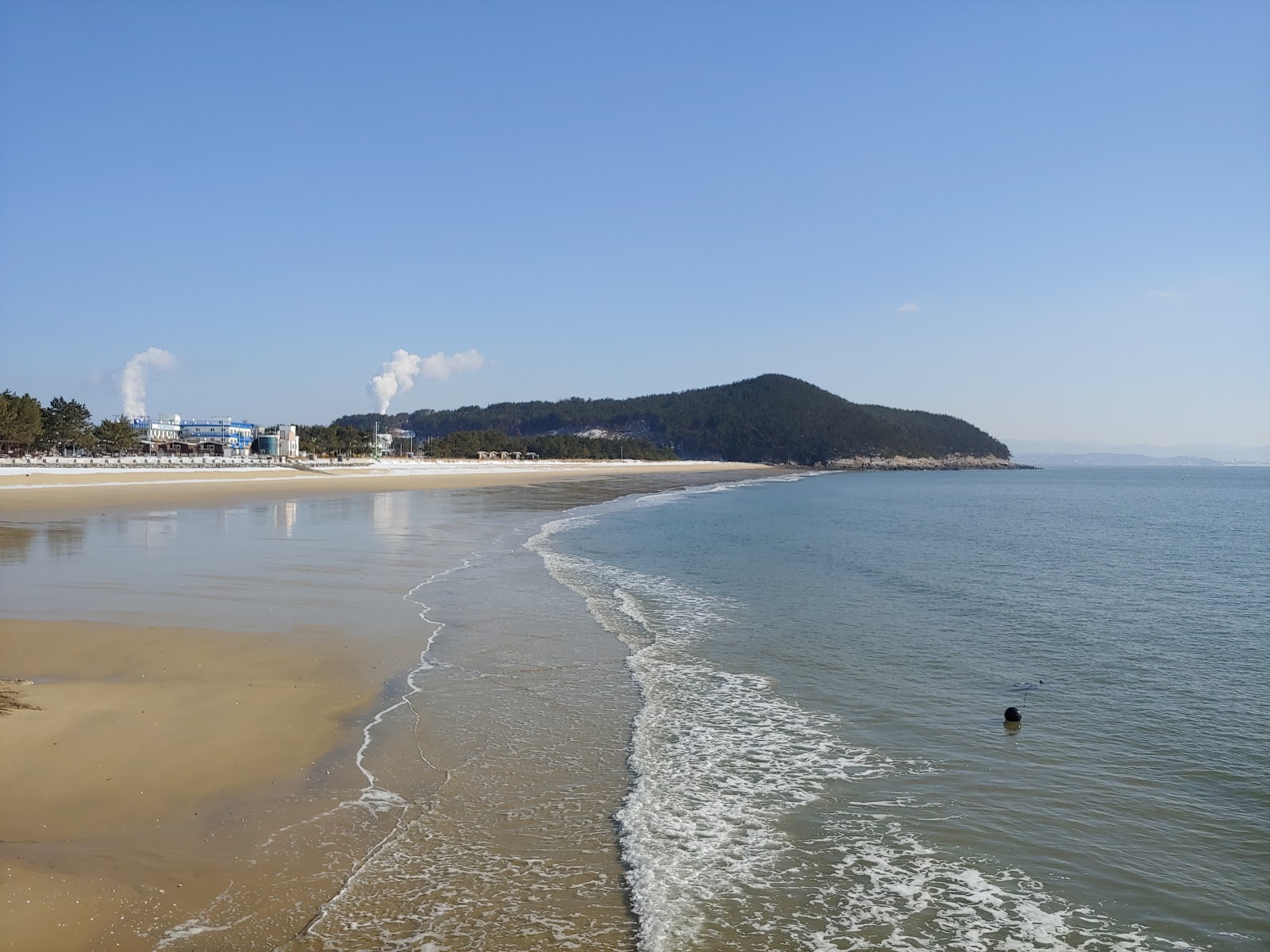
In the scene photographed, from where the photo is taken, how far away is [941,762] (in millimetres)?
7715

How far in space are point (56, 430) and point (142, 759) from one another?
95.2 m

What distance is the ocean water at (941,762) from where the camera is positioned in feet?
17.0

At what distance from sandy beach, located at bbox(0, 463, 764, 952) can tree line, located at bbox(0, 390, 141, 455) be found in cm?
6899

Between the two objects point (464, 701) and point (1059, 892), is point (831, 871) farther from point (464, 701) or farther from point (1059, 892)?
point (464, 701)

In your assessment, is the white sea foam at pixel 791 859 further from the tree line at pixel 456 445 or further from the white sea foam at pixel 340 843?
the tree line at pixel 456 445

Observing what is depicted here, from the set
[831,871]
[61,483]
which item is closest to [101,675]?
[831,871]

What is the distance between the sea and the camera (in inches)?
197

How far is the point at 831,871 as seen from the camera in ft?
18.5

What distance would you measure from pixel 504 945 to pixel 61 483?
52.0 metres

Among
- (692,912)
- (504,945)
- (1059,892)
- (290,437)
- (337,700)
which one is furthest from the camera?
(290,437)

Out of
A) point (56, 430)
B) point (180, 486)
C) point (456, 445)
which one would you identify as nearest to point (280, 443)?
point (56, 430)

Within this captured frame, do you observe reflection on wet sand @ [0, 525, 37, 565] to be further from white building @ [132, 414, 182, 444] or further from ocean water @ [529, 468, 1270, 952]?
white building @ [132, 414, 182, 444]

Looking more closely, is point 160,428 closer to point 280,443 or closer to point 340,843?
point 280,443

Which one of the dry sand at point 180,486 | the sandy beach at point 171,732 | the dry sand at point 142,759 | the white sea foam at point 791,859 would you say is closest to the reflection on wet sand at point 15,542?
the sandy beach at point 171,732
